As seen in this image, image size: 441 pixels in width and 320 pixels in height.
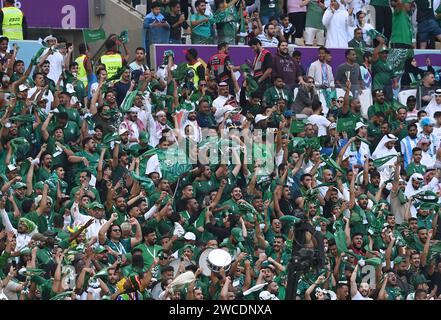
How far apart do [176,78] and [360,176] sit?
8.94 feet

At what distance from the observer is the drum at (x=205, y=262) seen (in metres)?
21.1

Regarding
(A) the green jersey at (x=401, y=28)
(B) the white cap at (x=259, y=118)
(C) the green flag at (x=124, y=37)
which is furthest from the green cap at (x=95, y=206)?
Result: (A) the green jersey at (x=401, y=28)

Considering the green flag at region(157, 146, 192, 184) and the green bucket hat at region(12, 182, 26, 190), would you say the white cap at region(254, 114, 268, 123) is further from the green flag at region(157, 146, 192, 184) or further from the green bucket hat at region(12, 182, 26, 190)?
the green bucket hat at region(12, 182, 26, 190)

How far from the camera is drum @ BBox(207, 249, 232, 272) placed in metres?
21.1

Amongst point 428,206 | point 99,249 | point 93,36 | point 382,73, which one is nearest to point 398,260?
point 428,206

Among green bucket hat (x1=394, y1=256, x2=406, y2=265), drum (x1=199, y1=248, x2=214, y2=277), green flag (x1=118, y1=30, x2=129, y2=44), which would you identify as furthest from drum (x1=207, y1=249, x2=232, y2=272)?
green flag (x1=118, y1=30, x2=129, y2=44)

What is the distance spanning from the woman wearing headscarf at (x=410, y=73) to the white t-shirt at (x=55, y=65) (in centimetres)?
525

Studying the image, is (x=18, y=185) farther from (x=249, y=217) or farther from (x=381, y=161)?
(x=381, y=161)

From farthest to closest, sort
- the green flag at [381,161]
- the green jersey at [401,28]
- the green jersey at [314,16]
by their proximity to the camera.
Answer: the green jersey at [401,28] → the green jersey at [314,16] → the green flag at [381,161]

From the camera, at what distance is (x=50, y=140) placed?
23000mm

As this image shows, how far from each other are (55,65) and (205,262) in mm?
4454

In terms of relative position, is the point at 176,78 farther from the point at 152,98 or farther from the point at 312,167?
the point at 312,167

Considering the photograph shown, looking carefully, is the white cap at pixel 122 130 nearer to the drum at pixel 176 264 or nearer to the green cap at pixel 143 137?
the green cap at pixel 143 137
